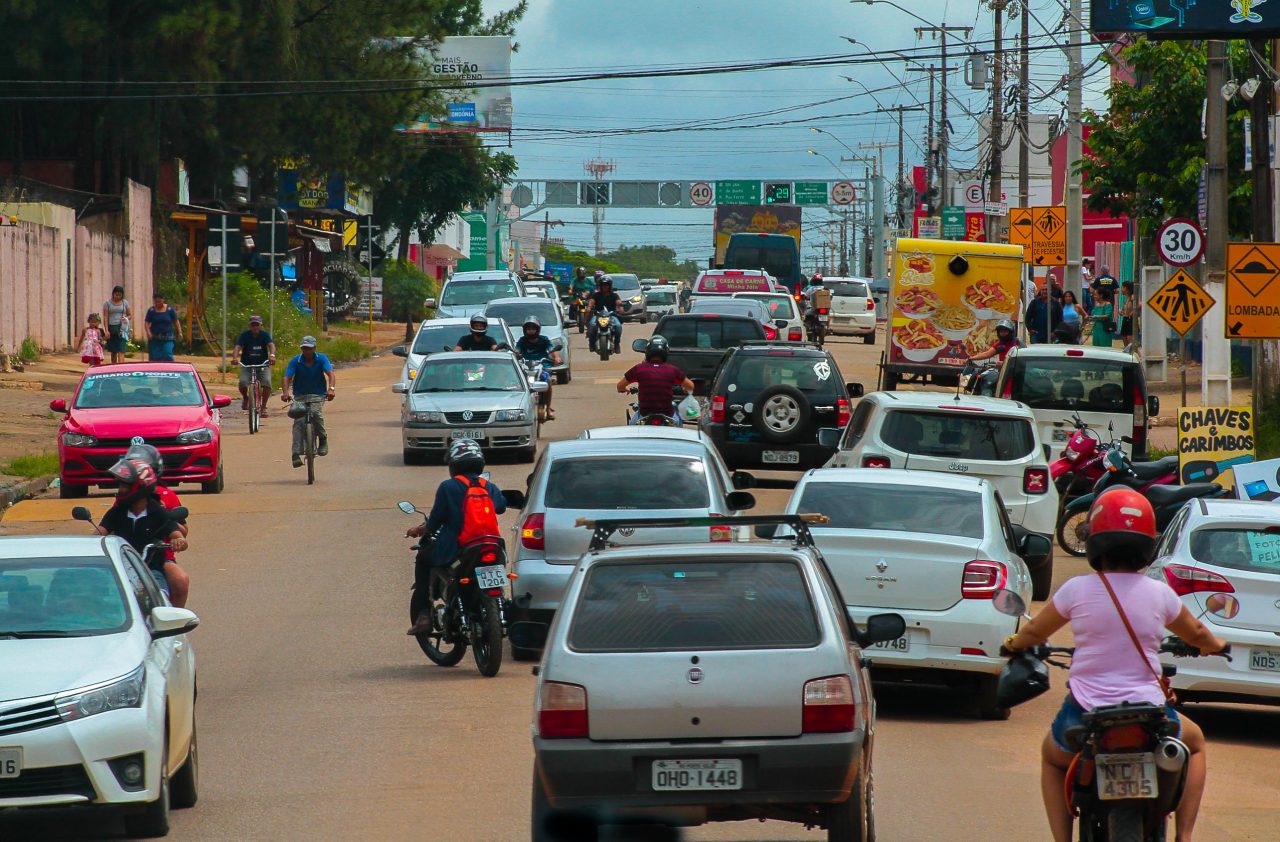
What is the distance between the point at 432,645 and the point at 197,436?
31.3 feet

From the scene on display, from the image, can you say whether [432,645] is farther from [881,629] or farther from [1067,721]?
[1067,721]

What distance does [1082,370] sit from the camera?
20.9 metres

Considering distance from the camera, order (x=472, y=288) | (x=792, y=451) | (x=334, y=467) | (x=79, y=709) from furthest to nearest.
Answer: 1. (x=472, y=288)
2. (x=334, y=467)
3. (x=792, y=451)
4. (x=79, y=709)

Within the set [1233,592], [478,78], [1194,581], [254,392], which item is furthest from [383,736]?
[478,78]

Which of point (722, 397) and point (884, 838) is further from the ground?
point (722, 397)

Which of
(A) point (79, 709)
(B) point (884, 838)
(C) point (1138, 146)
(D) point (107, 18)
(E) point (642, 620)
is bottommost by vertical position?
(B) point (884, 838)

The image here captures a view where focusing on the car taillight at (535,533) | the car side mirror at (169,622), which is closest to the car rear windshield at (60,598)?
the car side mirror at (169,622)

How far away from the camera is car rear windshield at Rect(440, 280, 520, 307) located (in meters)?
40.6

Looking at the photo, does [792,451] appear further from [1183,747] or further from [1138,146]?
[1183,747]

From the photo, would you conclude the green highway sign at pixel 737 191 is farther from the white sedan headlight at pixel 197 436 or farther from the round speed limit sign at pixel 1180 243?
the white sedan headlight at pixel 197 436

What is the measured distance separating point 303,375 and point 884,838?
1649 centimetres

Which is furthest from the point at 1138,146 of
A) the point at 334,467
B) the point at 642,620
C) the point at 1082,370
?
the point at 642,620

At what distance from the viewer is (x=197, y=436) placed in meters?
21.9

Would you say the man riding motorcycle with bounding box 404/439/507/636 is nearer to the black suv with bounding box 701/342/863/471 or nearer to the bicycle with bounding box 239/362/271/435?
the black suv with bounding box 701/342/863/471
